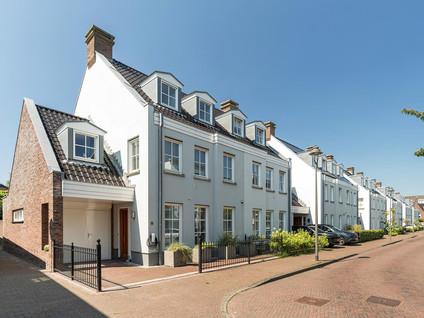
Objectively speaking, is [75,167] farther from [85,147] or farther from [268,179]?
[268,179]

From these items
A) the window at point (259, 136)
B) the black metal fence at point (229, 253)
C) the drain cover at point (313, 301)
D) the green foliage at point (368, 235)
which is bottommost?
the green foliage at point (368, 235)

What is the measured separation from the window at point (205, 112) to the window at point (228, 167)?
2.55 meters

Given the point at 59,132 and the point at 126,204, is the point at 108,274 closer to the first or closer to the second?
the point at 126,204

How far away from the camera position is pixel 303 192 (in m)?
28.7

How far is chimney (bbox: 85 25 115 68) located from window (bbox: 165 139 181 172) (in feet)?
24.3

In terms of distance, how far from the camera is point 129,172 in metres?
14.0

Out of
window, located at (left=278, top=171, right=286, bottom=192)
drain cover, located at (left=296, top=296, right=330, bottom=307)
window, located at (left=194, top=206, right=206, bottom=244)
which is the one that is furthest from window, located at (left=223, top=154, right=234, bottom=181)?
drain cover, located at (left=296, top=296, right=330, bottom=307)

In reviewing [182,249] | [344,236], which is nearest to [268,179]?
[344,236]

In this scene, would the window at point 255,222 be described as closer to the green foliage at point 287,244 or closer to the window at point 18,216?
the green foliage at point 287,244

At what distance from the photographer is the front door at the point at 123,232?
14.4 meters

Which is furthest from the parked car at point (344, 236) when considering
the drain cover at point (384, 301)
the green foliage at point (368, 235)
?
the drain cover at point (384, 301)

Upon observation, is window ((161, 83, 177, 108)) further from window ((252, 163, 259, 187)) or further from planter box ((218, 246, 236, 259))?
planter box ((218, 246, 236, 259))

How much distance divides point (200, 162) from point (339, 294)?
30.0 feet

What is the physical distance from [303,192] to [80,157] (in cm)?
2142
